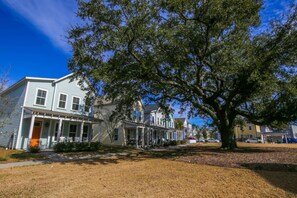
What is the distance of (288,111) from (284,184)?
13091mm

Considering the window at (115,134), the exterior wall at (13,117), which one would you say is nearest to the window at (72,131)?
the exterior wall at (13,117)

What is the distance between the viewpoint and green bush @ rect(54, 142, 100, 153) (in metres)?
16.2

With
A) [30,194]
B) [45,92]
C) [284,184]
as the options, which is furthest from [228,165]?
[45,92]

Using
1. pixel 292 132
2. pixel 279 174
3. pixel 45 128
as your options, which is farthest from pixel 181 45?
pixel 292 132

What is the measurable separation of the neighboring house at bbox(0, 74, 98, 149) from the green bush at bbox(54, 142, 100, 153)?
1.31 meters

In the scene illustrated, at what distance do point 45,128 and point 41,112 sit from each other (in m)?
3.38

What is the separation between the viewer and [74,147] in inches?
677

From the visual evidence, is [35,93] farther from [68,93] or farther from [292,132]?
[292,132]

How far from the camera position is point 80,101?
72.3ft

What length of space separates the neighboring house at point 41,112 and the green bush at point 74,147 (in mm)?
1310

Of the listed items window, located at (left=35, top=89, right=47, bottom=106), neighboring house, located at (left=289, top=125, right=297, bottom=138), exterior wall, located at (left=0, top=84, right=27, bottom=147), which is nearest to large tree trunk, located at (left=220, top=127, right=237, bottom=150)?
window, located at (left=35, top=89, right=47, bottom=106)

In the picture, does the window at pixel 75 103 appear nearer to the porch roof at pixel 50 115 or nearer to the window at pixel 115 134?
the porch roof at pixel 50 115

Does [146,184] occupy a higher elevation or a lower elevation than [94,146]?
lower

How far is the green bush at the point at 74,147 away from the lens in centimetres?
1625
